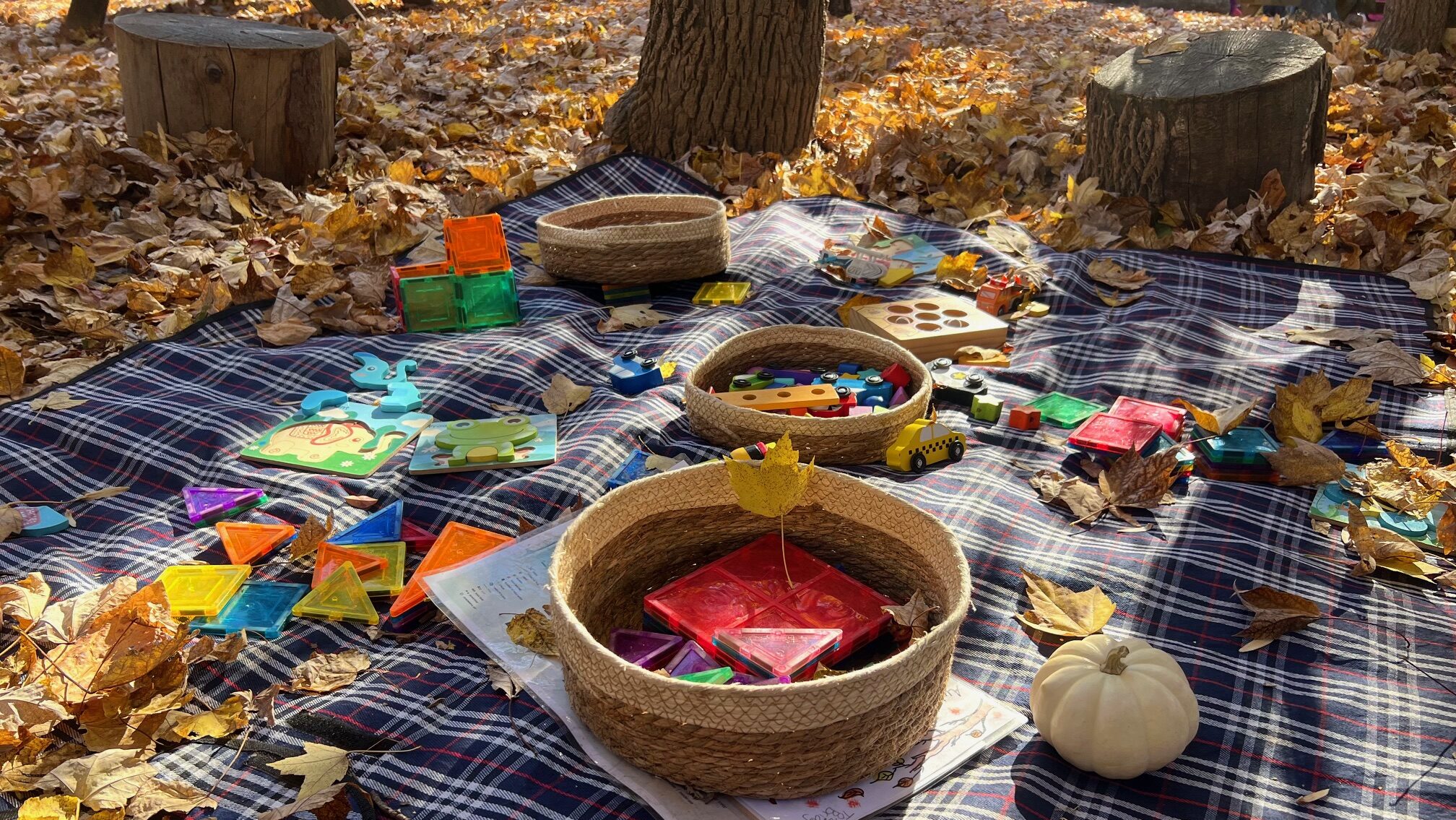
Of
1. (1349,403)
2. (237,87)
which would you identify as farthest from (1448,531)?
(237,87)

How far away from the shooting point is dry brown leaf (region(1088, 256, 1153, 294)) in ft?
11.7

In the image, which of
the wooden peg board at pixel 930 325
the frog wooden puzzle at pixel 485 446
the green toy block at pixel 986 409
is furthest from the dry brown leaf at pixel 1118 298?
the frog wooden puzzle at pixel 485 446

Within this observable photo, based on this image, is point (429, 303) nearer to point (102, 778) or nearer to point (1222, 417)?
point (102, 778)

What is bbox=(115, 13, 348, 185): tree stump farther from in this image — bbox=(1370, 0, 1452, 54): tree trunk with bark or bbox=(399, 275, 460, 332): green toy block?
bbox=(1370, 0, 1452, 54): tree trunk with bark

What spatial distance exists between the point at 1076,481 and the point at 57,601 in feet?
7.25

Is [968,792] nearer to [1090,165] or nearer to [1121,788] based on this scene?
[1121,788]

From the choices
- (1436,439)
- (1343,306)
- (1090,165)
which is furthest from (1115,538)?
(1090,165)

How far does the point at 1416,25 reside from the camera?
19.8ft

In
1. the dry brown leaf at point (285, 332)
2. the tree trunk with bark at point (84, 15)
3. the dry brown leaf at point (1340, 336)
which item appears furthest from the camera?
the tree trunk with bark at point (84, 15)

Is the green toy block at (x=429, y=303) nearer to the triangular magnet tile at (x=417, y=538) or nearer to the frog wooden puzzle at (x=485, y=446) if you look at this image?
the frog wooden puzzle at (x=485, y=446)

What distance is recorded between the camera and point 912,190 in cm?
469

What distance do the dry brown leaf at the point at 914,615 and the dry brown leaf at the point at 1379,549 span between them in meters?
0.97

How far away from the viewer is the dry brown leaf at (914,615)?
1.81 metres

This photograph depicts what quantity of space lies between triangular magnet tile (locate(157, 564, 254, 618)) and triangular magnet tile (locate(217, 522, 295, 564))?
0.04 meters
